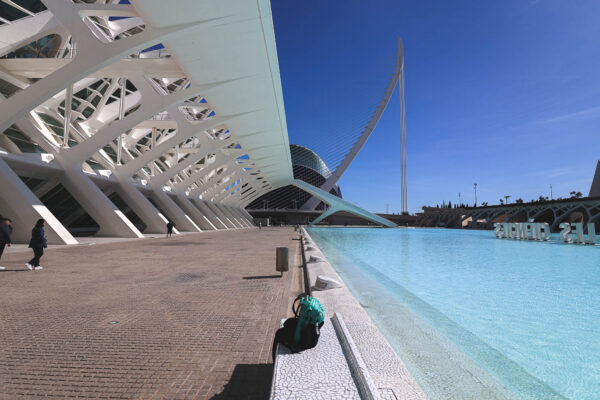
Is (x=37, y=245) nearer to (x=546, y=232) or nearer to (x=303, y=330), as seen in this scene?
(x=303, y=330)

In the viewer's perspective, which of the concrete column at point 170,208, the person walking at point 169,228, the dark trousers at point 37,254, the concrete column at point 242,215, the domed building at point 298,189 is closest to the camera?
the dark trousers at point 37,254

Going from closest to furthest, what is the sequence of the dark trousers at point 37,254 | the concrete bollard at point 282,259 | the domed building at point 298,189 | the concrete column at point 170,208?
1. the concrete bollard at point 282,259
2. the dark trousers at point 37,254
3. the concrete column at point 170,208
4. the domed building at point 298,189

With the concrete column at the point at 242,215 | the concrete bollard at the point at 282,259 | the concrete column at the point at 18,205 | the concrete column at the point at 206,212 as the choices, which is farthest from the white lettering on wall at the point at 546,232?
the concrete column at the point at 242,215

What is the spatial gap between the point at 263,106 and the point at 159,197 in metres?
8.78

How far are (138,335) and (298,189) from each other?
5808 centimetres

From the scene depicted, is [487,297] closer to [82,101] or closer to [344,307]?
[344,307]

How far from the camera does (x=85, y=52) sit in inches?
304

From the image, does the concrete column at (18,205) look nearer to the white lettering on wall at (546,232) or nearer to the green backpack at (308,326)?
the green backpack at (308,326)

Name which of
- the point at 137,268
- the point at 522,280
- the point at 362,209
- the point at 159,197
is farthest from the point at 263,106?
the point at 362,209

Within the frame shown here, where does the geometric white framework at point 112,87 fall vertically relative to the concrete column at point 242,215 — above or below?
above

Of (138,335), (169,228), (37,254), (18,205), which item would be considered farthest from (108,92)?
(138,335)

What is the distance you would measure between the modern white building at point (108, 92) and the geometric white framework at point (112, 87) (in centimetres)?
3

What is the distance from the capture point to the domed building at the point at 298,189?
60.3m

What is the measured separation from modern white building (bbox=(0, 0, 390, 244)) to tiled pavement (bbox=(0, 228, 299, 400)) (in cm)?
535
